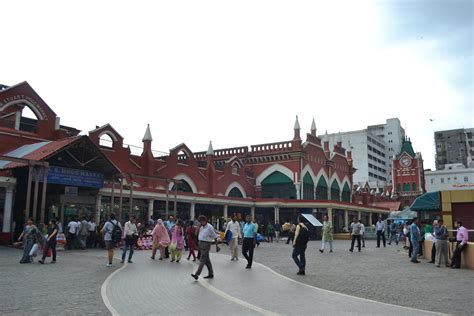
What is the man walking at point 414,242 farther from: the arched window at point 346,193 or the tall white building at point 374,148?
the tall white building at point 374,148

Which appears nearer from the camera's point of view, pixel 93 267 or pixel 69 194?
pixel 93 267

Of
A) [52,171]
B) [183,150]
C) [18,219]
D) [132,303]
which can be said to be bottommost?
[132,303]

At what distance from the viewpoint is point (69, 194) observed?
22.1 metres

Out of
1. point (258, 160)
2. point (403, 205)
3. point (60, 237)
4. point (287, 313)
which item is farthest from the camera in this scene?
point (403, 205)

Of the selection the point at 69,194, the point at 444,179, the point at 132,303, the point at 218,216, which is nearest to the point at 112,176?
the point at 69,194

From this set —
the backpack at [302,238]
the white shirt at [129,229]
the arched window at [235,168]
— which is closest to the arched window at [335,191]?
the arched window at [235,168]

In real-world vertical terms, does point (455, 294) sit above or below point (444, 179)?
below

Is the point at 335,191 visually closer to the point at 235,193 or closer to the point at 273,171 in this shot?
the point at 273,171

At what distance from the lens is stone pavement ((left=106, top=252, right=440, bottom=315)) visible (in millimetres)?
7223

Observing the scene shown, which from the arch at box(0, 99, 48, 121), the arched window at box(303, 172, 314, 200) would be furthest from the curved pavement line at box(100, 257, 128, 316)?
the arched window at box(303, 172, 314, 200)

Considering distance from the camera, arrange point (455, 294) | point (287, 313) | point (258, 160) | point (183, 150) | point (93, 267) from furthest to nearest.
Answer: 1. point (258, 160)
2. point (183, 150)
3. point (93, 267)
4. point (455, 294)
5. point (287, 313)

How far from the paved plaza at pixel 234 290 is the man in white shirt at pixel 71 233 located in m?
5.09

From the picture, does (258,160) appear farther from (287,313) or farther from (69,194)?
(287,313)

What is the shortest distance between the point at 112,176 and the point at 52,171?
11.5ft
